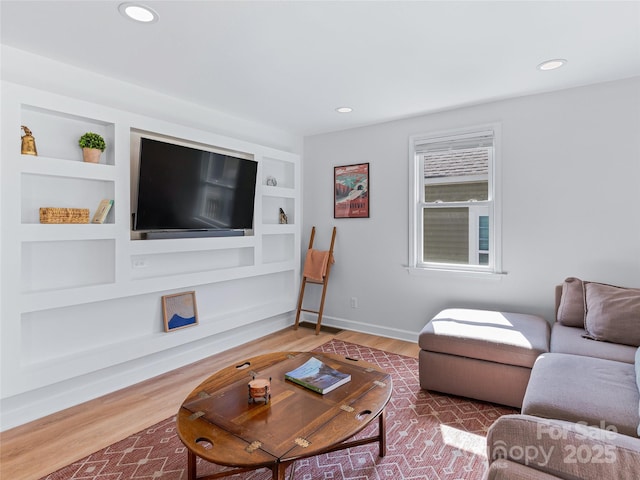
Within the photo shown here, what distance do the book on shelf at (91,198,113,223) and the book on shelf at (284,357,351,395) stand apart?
1802mm

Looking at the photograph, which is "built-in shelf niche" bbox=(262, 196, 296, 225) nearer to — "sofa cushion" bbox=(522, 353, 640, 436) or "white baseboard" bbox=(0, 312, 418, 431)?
"white baseboard" bbox=(0, 312, 418, 431)

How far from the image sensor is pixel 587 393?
5.57ft

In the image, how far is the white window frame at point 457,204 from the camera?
11.0ft

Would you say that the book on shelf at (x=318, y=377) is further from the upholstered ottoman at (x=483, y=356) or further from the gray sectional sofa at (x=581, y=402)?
the upholstered ottoman at (x=483, y=356)

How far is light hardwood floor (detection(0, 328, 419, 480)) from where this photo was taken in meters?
1.95

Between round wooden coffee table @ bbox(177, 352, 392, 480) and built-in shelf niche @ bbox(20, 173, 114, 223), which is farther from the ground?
built-in shelf niche @ bbox(20, 173, 114, 223)

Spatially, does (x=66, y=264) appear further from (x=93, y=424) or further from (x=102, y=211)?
(x=93, y=424)

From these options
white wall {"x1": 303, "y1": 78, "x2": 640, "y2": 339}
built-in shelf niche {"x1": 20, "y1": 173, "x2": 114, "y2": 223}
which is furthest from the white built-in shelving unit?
white wall {"x1": 303, "y1": 78, "x2": 640, "y2": 339}

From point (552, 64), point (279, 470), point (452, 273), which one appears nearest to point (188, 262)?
point (279, 470)

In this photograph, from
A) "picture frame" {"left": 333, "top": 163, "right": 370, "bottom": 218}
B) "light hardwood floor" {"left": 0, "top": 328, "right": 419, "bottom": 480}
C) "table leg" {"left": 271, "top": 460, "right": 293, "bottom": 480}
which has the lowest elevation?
"light hardwood floor" {"left": 0, "top": 328, "right": 419, "bottom": 480}

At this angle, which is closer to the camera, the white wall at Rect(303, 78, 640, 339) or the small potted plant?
the small potted plant

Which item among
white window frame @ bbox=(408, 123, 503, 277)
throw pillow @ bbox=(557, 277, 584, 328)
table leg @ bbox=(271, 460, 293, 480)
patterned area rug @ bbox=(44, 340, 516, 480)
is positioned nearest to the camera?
table leg @ bbox=(271, 460, 293, 480)

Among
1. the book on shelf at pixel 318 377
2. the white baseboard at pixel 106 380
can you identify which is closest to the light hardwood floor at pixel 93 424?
the white baseboard at pixel 106 380

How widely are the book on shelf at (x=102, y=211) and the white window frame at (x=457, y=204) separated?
2797mm
